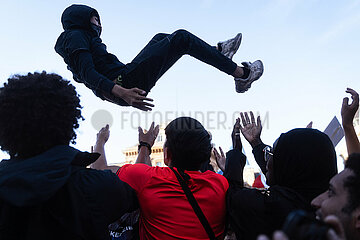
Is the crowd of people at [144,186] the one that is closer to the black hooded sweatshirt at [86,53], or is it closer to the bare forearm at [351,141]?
the bare forearm at [351,141]

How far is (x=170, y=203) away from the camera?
2.16 metres

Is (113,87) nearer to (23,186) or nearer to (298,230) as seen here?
(23,186)

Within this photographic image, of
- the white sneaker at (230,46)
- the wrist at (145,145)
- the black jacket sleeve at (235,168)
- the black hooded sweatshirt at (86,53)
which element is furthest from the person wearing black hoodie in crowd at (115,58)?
the black jacket sleeve at (235,168)

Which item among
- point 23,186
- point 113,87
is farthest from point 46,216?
point 113,87

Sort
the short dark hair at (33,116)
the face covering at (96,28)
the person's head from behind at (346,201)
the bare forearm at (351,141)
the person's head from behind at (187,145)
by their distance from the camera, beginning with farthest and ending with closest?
the face covering at (96,28) < the bare forearm at (351,141) < the person's head from behind at (187,145) < the short dark hair at (33,116) < the person's head from behind at (346,201)

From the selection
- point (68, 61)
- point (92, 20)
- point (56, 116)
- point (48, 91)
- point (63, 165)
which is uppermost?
point (92, 20)

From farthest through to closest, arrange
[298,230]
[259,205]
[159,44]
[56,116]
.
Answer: [159,44] < [259,205] < [56,116] < [298,230]

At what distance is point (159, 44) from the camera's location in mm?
3682

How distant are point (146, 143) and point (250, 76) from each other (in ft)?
5.68

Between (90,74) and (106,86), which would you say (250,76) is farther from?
(90,74)

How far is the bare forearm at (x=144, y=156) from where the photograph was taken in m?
2.85

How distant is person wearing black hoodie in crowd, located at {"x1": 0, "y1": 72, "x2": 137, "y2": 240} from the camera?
1652mm

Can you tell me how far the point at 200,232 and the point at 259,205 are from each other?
1.32ft

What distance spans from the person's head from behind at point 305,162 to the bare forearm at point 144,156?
3.45ft
